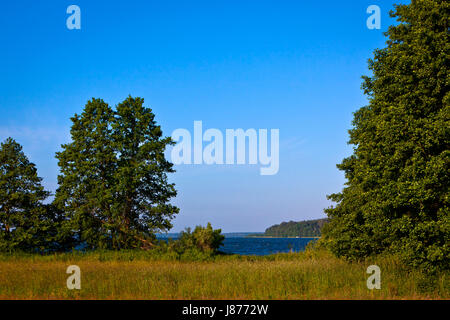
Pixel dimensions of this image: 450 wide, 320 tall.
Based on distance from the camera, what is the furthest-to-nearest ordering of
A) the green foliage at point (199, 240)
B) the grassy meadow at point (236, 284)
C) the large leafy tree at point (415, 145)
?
the green foliage at point (199, 240) < the large leafy tree at point (415, 145) < the grassy meadow at point (236, 284)

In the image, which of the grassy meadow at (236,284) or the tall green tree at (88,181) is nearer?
the grassy meadow at (236,284)

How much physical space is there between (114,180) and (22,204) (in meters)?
7.82

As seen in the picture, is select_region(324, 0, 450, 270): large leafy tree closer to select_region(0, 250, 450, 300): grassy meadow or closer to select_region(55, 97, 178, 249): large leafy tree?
select_region(0, 250, 450, 300): grassy meadow

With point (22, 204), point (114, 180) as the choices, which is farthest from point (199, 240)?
point (22, 204)

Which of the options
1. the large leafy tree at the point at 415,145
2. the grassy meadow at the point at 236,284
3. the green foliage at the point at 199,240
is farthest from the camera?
the green foliage at the point at 199,240

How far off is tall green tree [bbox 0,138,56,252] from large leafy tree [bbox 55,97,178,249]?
166cm

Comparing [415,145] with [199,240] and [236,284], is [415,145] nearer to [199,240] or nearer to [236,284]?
[236,284]

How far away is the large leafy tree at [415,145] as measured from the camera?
41.1 feet

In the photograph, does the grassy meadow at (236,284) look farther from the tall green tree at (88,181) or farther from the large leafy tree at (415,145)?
the tall green tree at (88,181)

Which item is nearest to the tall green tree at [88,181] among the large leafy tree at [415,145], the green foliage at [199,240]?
the green foliage at [199,240]

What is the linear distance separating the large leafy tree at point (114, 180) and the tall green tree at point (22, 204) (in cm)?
166

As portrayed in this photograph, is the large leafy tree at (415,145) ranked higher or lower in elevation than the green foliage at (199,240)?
higher
